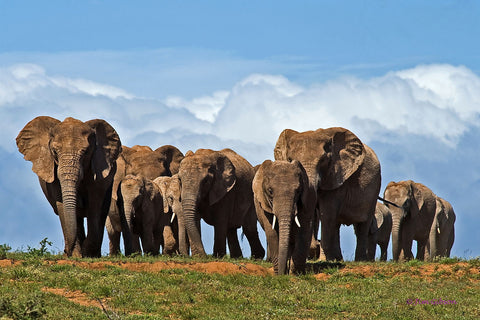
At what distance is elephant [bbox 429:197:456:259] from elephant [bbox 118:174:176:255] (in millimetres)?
13505

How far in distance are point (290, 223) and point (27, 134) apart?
8326 mm

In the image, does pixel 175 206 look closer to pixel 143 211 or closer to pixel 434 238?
pixel 143 211

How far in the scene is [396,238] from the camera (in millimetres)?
34719

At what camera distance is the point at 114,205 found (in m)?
31.0

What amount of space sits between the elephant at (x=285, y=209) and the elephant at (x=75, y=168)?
485cm

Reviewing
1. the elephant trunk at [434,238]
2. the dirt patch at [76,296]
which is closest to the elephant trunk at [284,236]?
the dirt patch at [76,296]

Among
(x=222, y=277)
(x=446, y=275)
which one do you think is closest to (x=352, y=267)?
(x=446, y=275)

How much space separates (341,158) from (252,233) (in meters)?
6.31

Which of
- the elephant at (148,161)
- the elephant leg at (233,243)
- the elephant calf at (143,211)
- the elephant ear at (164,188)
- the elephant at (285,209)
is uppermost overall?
the elephant at (148,161)

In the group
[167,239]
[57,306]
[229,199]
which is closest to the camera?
[57,306]

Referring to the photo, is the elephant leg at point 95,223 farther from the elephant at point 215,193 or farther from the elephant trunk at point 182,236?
the elephant trunk at point 182,236

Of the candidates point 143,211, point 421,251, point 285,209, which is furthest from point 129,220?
point 421,251

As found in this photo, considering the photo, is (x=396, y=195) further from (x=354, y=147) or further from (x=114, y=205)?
(x=114, y=205)

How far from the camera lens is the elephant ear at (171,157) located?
127 feet
